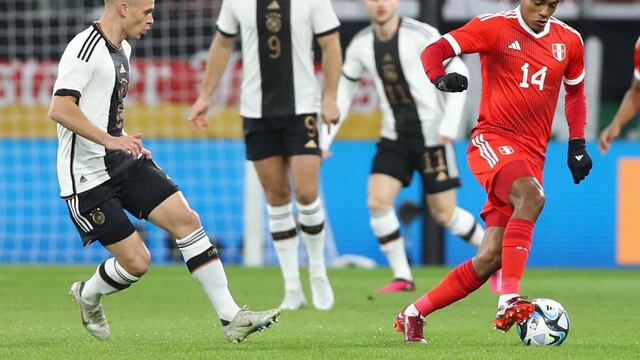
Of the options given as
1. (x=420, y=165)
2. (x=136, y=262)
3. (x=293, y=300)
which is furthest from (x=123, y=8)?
(x=420, y=165)

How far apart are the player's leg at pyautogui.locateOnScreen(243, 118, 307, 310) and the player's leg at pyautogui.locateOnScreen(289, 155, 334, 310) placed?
10 centimetres

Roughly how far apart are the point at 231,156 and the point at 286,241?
5744 millimetres

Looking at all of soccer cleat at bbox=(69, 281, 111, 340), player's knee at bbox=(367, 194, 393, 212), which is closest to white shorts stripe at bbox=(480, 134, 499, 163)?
soccer cleat at bbox=(69, 281, 111, 340)

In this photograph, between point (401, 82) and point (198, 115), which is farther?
point (401, 82)

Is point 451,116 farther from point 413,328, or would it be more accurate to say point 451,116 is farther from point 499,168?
point 413,328

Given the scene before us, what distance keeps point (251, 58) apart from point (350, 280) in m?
3.73

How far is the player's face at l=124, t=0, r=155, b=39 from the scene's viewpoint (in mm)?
6773

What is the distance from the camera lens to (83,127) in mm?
6371

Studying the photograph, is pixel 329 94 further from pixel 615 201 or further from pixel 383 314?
pixel 615 201

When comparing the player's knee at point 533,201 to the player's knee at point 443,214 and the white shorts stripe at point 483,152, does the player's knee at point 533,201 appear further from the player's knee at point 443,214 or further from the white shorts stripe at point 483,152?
the player's knee at point 443,214

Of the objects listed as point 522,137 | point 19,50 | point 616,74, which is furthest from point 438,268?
point 522,137

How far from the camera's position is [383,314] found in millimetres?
8781

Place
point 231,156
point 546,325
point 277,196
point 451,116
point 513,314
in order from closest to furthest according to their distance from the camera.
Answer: point 513,314 → point 546,325 → point 277,196 → point 451,116 → point 231,156

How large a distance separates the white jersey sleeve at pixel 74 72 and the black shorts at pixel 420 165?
4514mm
